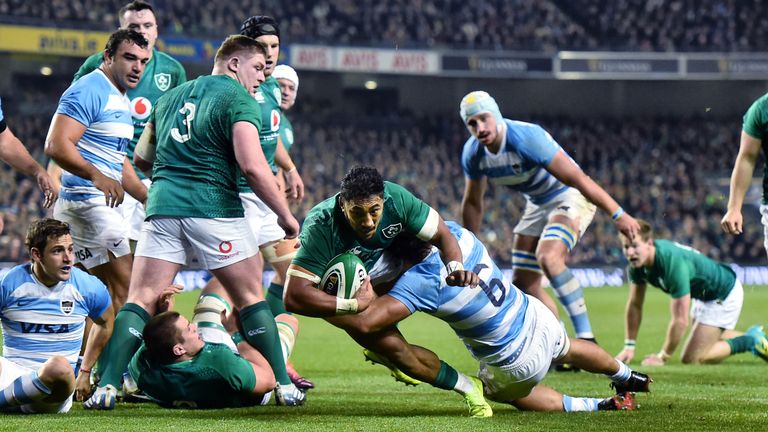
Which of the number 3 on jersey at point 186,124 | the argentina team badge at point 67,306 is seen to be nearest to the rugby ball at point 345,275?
the number 3 on jersey at point 186,124

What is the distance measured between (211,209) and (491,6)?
34.0 metres

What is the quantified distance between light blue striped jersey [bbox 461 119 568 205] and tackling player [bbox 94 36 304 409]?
3143 mm

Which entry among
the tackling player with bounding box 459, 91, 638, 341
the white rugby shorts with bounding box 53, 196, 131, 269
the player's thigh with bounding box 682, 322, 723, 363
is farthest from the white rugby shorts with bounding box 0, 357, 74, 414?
the player's thigh with bounding box 682, 322, 723, 363

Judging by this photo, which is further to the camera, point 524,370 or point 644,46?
point 644,46

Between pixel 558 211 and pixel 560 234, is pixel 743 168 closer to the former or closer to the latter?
pixel 560 234

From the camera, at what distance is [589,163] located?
1432 inches

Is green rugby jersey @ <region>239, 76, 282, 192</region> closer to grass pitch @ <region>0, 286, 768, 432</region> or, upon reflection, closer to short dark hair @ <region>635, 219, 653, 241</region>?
grass pitch @ <region>0, 286, 768, 432</region>

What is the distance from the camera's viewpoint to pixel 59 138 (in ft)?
20.7

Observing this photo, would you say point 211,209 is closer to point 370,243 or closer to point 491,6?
point 370,243

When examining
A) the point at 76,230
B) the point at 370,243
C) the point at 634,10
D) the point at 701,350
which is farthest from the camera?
→ the point at 634,10

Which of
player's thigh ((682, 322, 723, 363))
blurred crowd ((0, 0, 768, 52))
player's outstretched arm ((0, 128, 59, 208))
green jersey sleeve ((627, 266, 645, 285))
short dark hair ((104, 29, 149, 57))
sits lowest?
player's thigh ((682, 322, 723, 363))

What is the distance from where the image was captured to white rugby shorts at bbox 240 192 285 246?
7.50 m

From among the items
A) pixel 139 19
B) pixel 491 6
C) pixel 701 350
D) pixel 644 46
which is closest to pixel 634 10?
pixel 644 46

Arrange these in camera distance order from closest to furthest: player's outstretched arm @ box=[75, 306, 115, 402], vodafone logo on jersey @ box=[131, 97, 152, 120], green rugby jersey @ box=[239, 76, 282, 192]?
1. player's outstretched arm @ box=[75, 306, 115, 402]
2. green rugby jersey @ box=[239, 76, 282, 192]
3. vodafone logo on jersey @ box=[131, 97, 152, 120]
